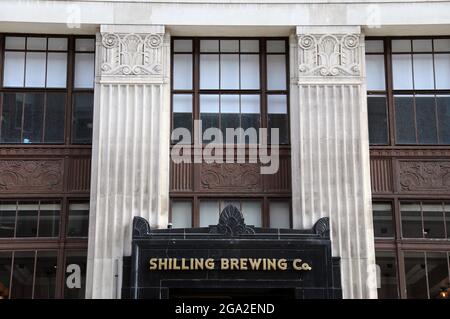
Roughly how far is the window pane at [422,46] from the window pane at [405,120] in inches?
54.1

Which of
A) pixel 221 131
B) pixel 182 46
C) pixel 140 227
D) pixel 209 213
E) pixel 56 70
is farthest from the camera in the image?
pixel 182 46

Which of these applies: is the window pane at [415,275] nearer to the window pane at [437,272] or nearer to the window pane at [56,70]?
the window pane at [437,272]

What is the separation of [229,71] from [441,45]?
18.8 ft

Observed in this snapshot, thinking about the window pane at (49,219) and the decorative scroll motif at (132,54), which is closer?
the window pane at (49,219)

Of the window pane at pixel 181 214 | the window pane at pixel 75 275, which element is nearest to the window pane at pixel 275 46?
the window pane at pixel 181 214

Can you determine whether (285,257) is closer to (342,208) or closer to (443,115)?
(342,208)

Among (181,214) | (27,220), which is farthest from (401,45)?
(27,220)

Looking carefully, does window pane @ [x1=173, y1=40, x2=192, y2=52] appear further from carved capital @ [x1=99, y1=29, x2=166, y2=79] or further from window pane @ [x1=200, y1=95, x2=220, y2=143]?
window pane @ [x1=200, y1=95, x2=220, y2=143]

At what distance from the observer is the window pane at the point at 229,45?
22812 millimetres

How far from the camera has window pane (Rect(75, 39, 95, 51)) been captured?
2272 cm

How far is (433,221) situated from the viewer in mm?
21641

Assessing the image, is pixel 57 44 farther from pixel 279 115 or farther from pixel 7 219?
pixel 279 115

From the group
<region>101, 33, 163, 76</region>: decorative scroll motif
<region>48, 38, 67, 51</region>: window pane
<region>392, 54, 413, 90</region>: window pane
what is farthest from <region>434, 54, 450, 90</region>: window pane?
<region>48, 38, 67, 51</region>: window pane
